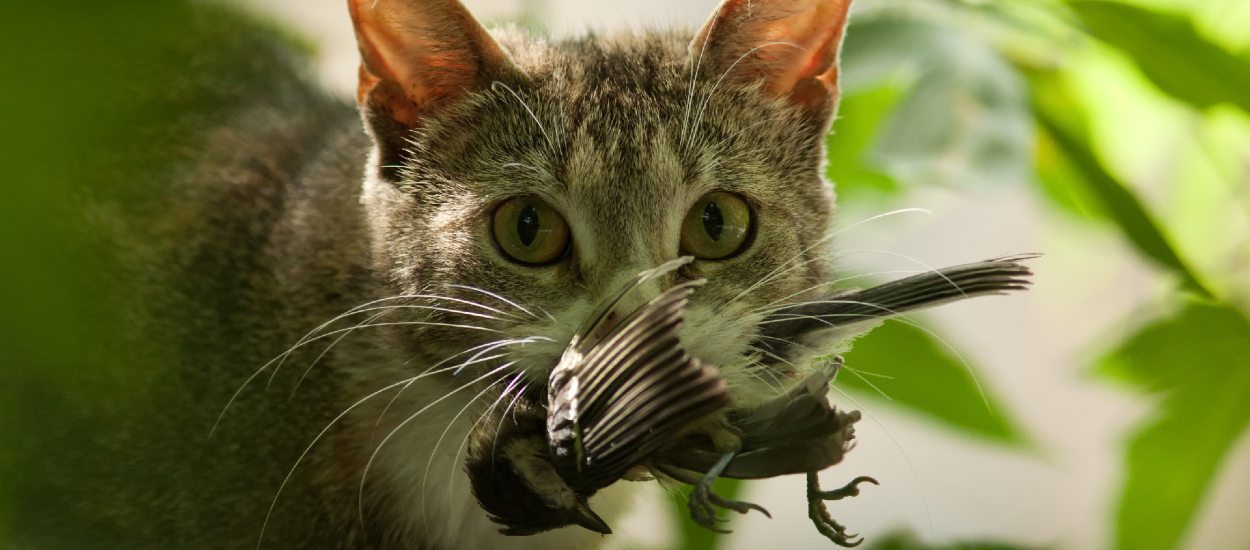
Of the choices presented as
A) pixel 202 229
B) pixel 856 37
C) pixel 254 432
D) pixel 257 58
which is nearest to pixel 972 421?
pixel 856 37

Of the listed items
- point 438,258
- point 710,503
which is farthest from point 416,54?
point 710,503

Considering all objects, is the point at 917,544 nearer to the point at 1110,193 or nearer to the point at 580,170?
the point at 1110,193

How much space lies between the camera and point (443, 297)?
1.02 m

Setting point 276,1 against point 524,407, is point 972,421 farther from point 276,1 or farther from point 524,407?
point 276,1

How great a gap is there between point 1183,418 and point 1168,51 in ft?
1.60

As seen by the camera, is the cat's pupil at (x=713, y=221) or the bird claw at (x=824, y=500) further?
the cat's pupil at (x=713, y=221)

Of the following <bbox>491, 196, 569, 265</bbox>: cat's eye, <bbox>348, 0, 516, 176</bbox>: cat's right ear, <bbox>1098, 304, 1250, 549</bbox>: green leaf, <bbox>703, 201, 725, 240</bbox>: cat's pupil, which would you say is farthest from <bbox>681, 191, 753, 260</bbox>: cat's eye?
<bbox>1098, 304, 1250, 549</bbox>: green leaf

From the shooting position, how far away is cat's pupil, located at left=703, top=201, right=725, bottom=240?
1128 millimetres

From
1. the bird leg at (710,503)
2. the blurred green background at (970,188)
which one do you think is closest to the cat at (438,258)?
the blurred green background at (970,188)

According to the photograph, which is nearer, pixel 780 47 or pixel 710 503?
pixel 710 503

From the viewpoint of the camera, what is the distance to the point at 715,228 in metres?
1.13

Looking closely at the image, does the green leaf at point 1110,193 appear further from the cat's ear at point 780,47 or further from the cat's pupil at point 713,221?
the cat's pupil at point 713,221

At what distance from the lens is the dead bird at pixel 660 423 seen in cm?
70

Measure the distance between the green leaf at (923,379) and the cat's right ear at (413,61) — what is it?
0.65 m
